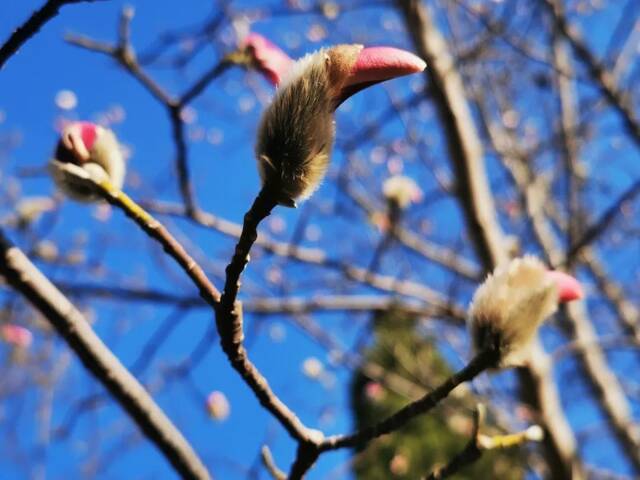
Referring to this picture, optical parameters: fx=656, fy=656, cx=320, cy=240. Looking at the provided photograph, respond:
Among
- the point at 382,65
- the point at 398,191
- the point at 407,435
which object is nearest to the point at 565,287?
the point at 382,65

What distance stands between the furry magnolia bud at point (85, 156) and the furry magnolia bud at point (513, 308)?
16.8 inches

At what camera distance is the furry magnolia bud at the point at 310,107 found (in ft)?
1.71

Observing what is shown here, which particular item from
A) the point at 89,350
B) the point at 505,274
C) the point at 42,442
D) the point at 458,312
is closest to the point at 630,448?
the point at 458,312

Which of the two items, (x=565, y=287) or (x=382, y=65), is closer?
(x=382, y=65)

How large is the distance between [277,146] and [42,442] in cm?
396

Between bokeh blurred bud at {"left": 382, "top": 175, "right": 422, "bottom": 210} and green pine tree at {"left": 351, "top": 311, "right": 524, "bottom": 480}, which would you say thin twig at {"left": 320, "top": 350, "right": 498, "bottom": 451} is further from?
green pine tree at {"left": 351, "top": 311, "right": 524, "bottom": 480}

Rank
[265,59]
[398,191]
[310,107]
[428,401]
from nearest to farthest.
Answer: [310,107] < [428,401] < [265,59] < [398,191]

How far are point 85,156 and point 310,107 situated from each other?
1.07 feet

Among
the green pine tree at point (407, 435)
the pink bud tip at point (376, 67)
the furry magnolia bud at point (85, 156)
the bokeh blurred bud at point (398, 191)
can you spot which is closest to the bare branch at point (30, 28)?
the furry magnolia bud at point (85, 156)

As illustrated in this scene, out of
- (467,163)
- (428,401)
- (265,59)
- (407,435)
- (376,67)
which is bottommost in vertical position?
(428,401)

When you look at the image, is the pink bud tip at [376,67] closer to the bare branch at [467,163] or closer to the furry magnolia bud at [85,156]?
the furry magnolia bud at [85,156]

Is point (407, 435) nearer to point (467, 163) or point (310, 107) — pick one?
point (467, 163)

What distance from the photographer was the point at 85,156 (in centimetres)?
73

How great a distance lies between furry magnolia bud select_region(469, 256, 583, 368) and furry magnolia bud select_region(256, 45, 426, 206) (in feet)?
0.89
